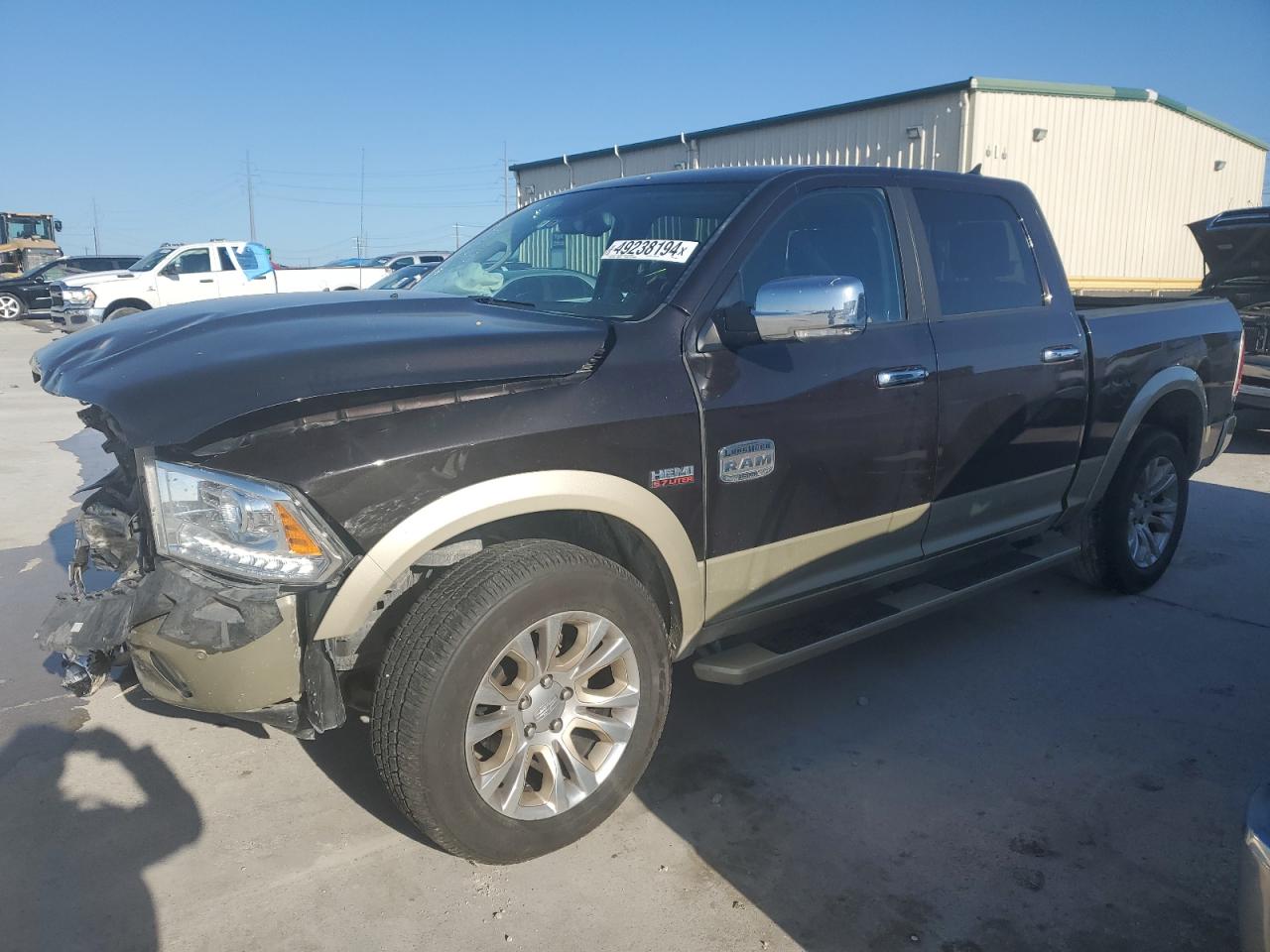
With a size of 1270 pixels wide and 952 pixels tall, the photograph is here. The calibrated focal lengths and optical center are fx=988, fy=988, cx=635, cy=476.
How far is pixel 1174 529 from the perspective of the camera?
5262 millimetres

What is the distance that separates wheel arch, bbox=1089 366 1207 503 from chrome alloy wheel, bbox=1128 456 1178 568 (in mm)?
206

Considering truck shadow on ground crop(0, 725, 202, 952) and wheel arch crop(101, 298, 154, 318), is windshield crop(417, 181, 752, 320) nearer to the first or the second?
truck shadow on ground crop(0, 725, 202, 952)

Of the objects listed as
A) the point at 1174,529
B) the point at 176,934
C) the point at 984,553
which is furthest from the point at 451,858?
the point at 1174,529

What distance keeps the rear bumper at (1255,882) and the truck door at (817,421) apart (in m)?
1.59

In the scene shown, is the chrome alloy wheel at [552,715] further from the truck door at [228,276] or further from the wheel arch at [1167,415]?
the truck door at [228,276]

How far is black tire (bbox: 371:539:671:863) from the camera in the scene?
2.51 metres

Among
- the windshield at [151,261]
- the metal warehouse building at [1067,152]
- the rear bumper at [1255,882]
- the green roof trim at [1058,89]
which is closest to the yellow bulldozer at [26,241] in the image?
the windshield at [151,261]

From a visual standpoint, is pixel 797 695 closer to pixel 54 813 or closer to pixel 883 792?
pixel 883 792

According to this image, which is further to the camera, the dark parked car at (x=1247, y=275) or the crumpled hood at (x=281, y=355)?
the dark parked car at (x=1247, y=275)

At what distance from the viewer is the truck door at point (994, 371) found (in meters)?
3.81

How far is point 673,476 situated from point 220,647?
4.28ft

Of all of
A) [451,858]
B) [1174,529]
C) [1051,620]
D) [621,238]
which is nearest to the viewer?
[451,858]

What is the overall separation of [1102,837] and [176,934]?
8.63 feet

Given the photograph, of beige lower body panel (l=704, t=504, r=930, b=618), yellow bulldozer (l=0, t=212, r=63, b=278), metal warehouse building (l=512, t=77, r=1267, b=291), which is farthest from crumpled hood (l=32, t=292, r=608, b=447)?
yellow bulldozer (l=0, t=212, r=63, b=278)
